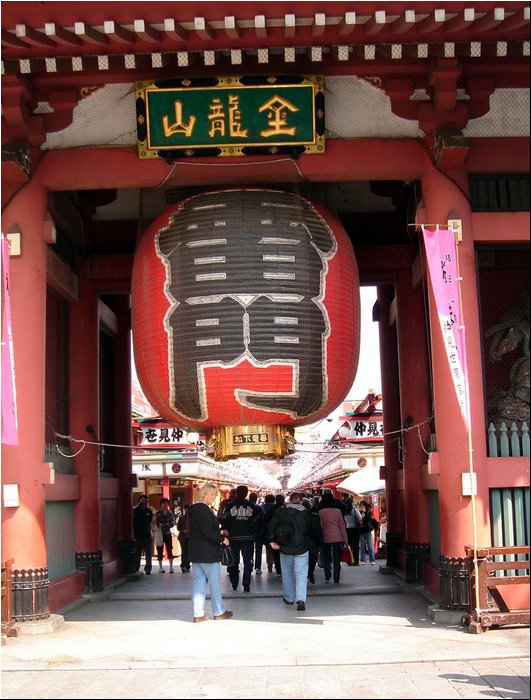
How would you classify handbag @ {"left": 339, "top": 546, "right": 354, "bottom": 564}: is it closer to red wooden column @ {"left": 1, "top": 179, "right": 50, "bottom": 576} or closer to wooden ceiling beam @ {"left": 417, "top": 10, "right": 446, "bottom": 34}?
red wooden column @ {"left": 1, "top": 179, "right": 50, "bottom": 576}

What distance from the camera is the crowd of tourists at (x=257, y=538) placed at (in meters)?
9.97

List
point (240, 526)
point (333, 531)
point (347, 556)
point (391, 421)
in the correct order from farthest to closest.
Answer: point (347, 556) < point (391, 421) < point (333, 531) < point (240, 526)

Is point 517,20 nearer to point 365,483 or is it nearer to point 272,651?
point 272,651

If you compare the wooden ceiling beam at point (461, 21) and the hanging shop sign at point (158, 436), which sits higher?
the wooden ceiling beam at point (461, 21)

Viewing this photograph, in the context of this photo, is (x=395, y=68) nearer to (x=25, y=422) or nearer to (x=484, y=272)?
(x=484, y=272)

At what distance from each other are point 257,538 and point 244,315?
6.02 m

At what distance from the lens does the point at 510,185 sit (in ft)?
33.9

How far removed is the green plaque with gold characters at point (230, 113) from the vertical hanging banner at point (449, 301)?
1.93m

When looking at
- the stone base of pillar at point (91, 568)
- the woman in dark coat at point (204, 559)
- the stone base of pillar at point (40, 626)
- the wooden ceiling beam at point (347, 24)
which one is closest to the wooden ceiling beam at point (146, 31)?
the wooden ceiling beam at point (347, 24)

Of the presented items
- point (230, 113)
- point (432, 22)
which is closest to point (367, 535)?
point (230, 113)

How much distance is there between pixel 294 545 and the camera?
10859mm

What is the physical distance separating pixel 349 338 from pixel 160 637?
4.15 metres

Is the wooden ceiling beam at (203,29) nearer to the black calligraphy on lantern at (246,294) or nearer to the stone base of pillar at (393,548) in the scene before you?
the black calligraphy on lantern at (246,294)

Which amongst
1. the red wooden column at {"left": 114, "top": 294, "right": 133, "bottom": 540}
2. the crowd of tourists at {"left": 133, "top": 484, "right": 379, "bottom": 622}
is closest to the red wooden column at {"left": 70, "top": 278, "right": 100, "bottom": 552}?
the crowd of tourists at {"left": 133, "top": 484, "right": 379, "bottom": 622}
